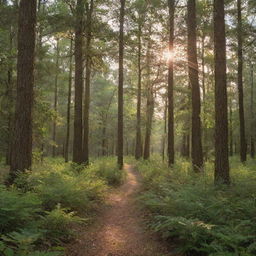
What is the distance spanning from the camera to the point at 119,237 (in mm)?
6684

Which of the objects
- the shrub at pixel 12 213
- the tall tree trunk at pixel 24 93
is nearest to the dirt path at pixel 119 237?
the shrub at pixel 12 213

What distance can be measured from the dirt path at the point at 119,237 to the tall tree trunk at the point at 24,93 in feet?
9.34

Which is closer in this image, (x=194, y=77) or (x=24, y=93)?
(x=24, y=93)

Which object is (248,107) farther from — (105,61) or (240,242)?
(240,242)

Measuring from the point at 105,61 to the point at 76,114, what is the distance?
429 centimetres

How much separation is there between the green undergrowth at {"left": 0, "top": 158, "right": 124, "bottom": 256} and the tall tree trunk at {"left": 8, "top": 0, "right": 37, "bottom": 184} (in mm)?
546

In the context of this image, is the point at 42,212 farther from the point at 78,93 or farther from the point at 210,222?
the point at 78,93

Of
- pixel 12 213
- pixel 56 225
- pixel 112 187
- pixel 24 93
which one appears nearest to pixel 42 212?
pixel 56 225

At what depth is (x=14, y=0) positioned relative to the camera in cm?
1719

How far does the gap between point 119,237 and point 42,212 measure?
73.7 inches

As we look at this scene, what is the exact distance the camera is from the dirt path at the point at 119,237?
18.6 ft

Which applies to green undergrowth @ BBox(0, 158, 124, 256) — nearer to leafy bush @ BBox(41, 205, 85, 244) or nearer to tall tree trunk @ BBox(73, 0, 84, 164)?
leafy bush @ BBox(41, 205, 85, 244)

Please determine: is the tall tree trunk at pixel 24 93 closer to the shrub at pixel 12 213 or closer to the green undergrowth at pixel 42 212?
the green undergrowth at pixel 42 212

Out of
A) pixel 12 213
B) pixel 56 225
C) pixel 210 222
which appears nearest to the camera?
pixel 12 213
